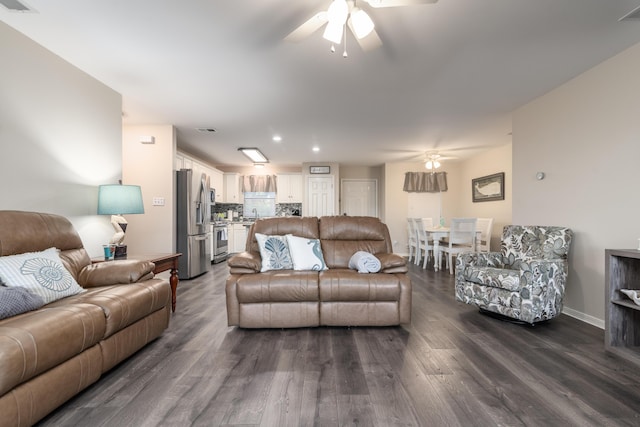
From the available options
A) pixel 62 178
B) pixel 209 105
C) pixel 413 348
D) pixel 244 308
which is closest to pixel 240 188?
pixel 209 105

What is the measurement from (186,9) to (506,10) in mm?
2209

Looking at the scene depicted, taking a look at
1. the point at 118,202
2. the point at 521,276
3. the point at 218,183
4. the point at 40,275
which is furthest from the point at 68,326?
the point at 218,183

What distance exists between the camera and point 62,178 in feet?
8.54

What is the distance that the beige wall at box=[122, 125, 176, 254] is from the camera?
4.23 meters

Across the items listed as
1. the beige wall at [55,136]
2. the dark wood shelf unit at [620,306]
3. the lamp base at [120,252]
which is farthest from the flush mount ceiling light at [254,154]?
the dark wood shelf unit at [620,306]

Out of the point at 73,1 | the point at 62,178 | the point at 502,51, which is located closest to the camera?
the point at 73,1

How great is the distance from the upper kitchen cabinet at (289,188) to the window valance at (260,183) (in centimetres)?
19

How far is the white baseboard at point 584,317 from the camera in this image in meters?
2.62

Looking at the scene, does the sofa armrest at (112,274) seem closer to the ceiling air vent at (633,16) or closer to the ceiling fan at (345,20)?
the ceiling fan at (345,20)

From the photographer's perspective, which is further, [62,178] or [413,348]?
[62,178]

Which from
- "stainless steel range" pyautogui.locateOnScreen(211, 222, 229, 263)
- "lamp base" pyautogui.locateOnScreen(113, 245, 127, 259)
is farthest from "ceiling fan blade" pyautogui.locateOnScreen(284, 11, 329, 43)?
"stainless steel range" pyautogui.locateOnScreen(211, 222, 229, 263)

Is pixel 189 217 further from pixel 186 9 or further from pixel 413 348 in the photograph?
pixel 413 348

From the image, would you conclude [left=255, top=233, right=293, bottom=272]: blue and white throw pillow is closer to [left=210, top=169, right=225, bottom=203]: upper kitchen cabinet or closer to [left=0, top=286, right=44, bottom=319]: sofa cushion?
[left=0, top=286, right=44, bottom=319]: sofa cushion

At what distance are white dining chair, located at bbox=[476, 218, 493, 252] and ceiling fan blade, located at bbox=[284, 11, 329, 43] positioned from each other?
4.95 m
